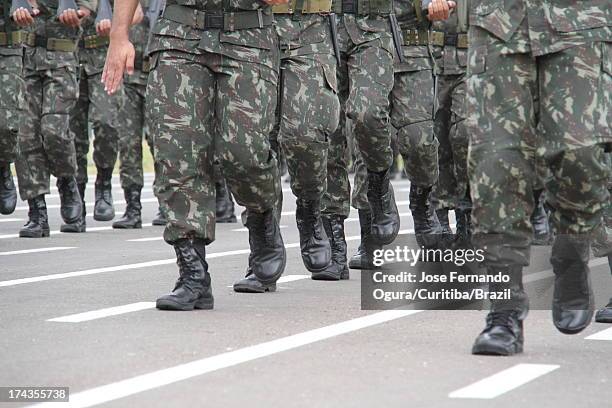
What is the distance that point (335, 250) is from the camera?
350 inches

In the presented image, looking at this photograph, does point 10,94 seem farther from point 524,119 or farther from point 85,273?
point 524,119

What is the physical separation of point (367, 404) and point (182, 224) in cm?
239

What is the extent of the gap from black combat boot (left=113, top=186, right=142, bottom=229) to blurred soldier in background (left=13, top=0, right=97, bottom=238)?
96cm

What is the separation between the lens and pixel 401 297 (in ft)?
22.2

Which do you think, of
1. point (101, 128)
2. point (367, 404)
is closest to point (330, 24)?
point (367, 404)

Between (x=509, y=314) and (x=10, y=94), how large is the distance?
21.0 feet

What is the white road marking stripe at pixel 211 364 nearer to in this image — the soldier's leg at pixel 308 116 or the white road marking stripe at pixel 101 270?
the soldier's leg at pixel 308 116

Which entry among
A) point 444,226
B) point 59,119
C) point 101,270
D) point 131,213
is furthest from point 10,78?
point 444,226

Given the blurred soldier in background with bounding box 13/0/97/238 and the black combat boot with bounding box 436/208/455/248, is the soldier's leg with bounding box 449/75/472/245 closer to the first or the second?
the black combat boot with bounding box 436/208/455/248

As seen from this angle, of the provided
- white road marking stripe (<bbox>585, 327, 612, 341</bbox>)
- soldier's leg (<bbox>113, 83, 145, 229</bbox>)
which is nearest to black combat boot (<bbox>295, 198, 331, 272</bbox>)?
white road marking stripe (<bbox>585, 327, 612, 341</bbox>)

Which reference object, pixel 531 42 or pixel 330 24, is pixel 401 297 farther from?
pixel 330 24

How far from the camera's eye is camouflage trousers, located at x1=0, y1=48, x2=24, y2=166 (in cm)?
1141

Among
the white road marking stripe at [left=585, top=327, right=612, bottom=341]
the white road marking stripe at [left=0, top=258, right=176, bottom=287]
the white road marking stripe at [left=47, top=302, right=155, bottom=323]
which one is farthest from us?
the white road marking stripe at [left=0, top=258, right=176, bottom=287]

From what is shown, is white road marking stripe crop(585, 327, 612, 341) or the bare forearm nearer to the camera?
white road marking stripe crop(585, 327, 612, 341)
